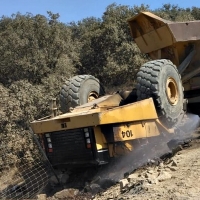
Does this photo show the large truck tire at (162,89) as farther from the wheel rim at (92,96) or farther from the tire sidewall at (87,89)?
the wheel rim at (92,96)

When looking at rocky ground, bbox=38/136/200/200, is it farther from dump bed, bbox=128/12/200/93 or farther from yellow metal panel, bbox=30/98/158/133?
dump bed, bbox=128/12/200/93

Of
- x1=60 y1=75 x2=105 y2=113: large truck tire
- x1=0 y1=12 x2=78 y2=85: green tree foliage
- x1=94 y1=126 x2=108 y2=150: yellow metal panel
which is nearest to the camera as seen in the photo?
x1=94 y1=126 x2=108 y2=150: yellow metal panel

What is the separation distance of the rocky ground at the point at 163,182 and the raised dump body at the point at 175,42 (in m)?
1.94

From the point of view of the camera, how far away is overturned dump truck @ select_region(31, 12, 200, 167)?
573 centimetres

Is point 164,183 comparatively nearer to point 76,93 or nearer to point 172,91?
point 172,91

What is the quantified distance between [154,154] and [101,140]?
113 centimetres

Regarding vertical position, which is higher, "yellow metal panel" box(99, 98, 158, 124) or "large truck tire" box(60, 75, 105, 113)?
"large truck tire" box(60, 75, 105, 113)

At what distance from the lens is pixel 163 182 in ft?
15.1

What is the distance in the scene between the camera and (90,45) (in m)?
16.1

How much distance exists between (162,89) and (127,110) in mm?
861

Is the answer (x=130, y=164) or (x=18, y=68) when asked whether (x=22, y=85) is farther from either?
(x=130, y=164)

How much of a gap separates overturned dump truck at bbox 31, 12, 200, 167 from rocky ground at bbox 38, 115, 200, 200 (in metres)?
0.44

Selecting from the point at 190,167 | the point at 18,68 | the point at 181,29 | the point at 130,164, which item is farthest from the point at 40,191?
the point at 18,68

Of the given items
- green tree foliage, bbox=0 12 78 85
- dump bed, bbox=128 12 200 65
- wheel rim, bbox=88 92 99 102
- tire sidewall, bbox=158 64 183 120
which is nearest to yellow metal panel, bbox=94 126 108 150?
tire sidewall, bbox=158 64 183 120
